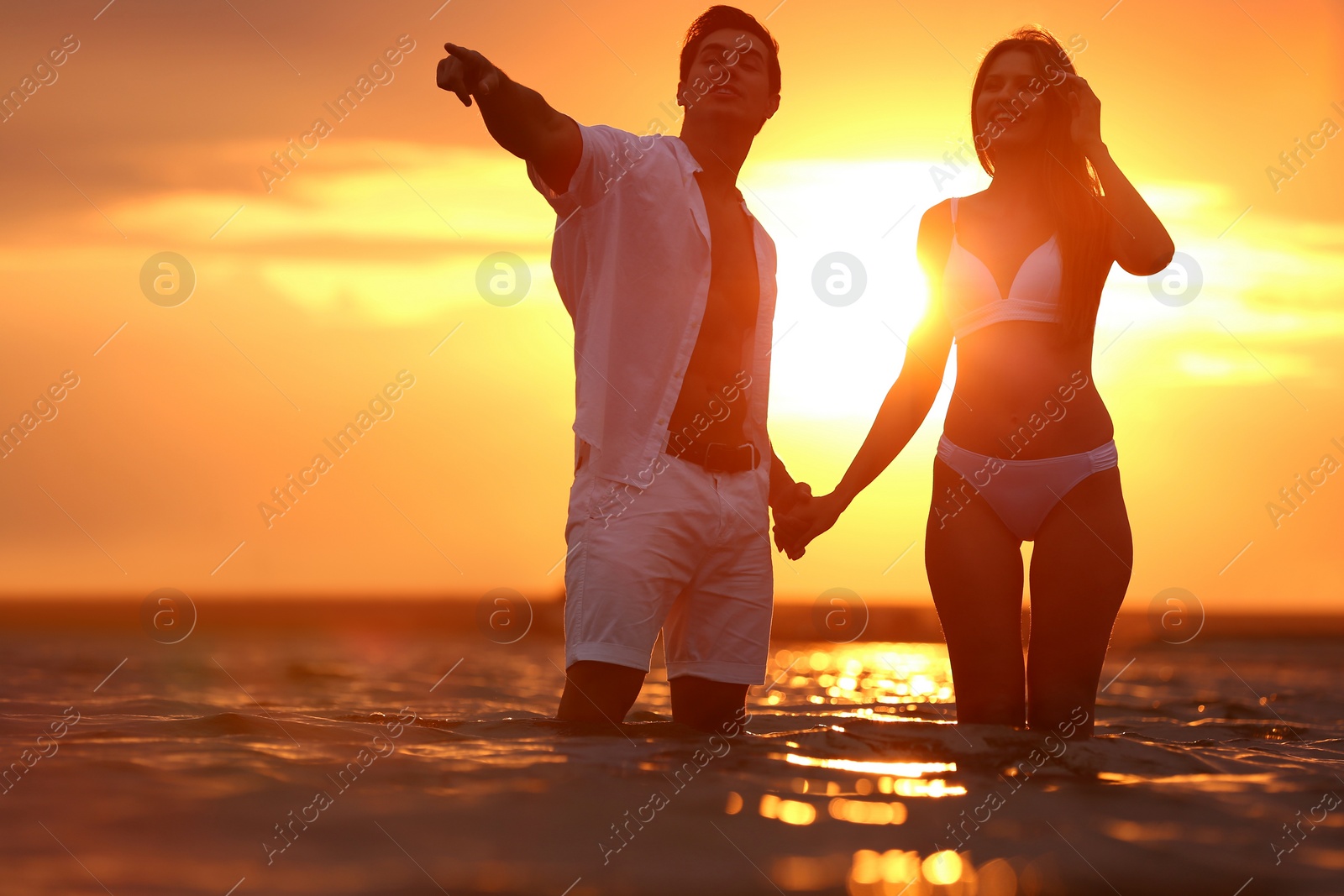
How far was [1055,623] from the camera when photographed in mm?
3828

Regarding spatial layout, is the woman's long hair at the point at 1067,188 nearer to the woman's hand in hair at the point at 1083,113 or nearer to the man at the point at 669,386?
the woman's hand in hair at the point at 1083,113

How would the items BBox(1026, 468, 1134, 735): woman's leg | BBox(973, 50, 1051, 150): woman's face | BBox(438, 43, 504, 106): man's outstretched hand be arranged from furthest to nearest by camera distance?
BBox(973, 50, 1051, 150): woman's face < BBox(1026, 468, 1134, 735): woman's leg < BBox(438, 43, 504, 106): man's outstretched hand

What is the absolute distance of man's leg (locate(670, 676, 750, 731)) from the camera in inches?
174

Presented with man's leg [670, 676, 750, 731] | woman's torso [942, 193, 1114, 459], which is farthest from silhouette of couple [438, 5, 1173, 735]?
man's leg [670, 676, 750, 731]

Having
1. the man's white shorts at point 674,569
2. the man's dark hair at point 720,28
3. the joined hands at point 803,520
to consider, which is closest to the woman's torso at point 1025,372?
the joined hands at point 803,520

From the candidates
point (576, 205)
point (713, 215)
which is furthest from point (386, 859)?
point (713, 215)

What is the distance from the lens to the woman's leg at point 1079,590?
3793 mm

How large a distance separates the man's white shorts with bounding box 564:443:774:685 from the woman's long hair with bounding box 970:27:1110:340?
54.3 inches

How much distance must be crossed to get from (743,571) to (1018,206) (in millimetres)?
1755

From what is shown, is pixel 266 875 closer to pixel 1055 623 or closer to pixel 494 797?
pixel 494 797

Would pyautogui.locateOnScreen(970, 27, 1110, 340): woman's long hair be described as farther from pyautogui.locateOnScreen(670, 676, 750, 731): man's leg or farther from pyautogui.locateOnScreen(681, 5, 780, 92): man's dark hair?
pyautogui.locateOnScreen(670, 676, 750, 731): man's leg

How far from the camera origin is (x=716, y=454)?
4.13 metres

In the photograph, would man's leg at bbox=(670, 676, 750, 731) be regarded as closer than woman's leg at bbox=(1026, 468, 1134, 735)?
No

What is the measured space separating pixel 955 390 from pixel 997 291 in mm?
397
